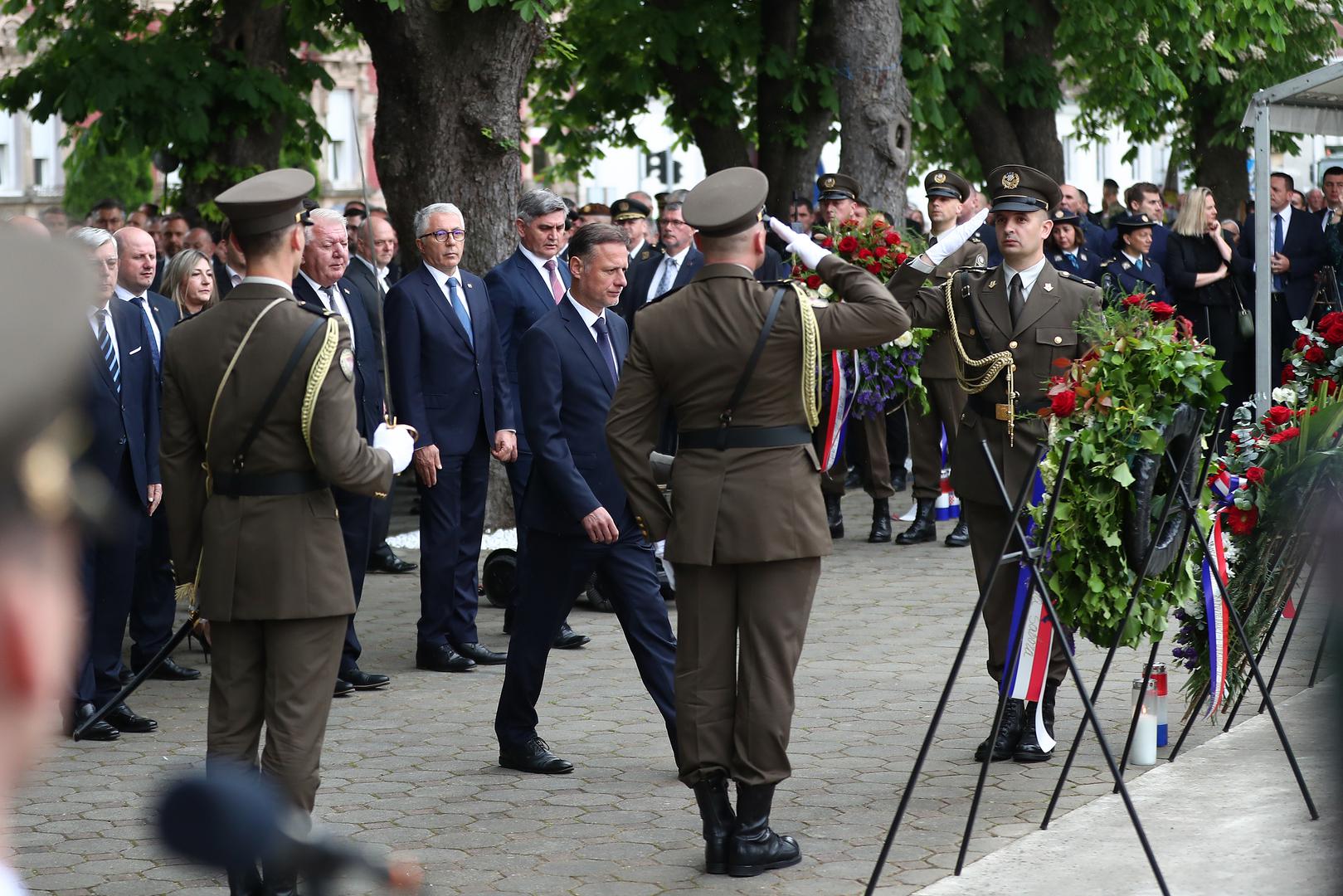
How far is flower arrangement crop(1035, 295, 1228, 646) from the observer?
612cm

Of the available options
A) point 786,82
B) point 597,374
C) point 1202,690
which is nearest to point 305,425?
point 597,374

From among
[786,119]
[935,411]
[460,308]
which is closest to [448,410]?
[460,308]

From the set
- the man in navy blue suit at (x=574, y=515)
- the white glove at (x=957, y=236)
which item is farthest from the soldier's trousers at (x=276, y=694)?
the white glove at (x=957, y=236)

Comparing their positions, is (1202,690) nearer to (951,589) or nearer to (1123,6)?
(951,589)

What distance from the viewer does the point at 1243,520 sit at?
675 cm

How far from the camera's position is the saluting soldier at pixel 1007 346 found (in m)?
6.82

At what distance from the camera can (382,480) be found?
5.06 meters

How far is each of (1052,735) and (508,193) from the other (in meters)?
6.47

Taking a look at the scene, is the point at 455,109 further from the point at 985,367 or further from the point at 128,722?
the point at 985,367

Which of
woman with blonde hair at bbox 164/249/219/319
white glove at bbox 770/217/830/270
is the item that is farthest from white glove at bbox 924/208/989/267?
woman with blonde hair at bbox 164/249/219/319

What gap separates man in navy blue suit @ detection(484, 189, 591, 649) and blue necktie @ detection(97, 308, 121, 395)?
80.5 inches

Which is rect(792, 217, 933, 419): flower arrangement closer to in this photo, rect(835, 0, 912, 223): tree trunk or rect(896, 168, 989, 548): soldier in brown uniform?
rect(896, 168, 989, 548): soldier in brown uniform

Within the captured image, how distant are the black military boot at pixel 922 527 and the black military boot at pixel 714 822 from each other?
689cm

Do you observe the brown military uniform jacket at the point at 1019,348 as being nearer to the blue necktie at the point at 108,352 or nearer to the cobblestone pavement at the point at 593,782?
the cobblestone pavement at the point at 593,782
